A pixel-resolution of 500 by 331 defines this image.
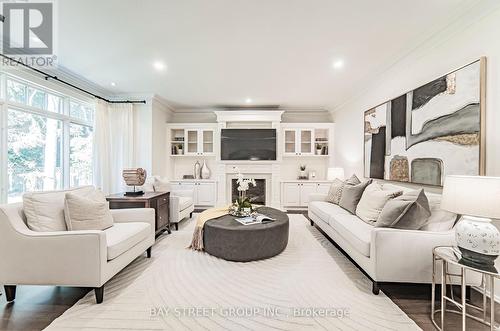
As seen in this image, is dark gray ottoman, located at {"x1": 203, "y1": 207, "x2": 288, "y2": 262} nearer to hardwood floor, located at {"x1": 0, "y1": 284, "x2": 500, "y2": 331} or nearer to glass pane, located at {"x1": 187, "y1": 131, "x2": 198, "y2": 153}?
hardwood floor, located at {"x1": 0, "y1": 284, "x2": 500, "y2": 331}

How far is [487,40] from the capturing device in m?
2.05

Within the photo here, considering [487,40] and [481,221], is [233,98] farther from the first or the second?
[481,221]

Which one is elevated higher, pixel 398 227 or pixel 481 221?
pixel 481 221

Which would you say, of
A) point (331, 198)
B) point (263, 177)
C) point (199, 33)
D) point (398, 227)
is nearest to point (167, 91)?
point (199, 33)

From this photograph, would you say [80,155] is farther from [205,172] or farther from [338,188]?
[338,188]

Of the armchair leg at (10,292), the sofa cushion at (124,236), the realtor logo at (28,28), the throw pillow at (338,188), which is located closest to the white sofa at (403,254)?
the throw pillow at (338,188)

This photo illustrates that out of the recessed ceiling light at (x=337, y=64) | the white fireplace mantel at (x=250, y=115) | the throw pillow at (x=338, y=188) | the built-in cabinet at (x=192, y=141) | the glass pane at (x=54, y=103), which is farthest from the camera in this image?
the built-in cabinet at (x=192, y=141)

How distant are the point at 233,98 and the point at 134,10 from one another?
3.15 meters

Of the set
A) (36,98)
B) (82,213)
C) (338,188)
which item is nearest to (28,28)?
(36,98)

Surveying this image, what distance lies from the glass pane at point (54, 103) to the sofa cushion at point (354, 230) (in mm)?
4773

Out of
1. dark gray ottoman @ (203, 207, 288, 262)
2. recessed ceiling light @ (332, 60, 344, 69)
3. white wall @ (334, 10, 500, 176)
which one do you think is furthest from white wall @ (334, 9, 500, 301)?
dark gray ottoman @ (203, 207, 288, 262)

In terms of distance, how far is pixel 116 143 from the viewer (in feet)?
16.4

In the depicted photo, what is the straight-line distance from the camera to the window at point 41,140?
9.92 feet

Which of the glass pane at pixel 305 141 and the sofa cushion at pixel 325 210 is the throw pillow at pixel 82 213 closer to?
the sofa cushion at pixel 325 210
